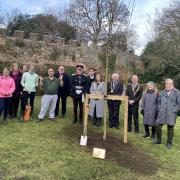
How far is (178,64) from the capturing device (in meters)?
32.3

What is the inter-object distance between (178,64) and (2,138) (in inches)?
998

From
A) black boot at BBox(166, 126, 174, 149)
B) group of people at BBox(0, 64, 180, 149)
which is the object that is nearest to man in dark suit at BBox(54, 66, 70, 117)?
group of people at BBox(0, 64, 180, 149)

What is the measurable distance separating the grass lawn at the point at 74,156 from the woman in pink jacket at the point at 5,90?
2.07 ft

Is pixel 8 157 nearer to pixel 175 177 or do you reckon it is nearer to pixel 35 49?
pixel 175 177

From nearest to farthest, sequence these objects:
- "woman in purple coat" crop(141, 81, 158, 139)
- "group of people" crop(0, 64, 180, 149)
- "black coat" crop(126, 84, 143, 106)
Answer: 1. "woman in purple coat" crop(141, 81, 158, 139)
2. "group of people" crop(0, 64, 180, 149)
3. "black coat" crop(126, 84, 143, 106)

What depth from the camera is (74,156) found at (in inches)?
316

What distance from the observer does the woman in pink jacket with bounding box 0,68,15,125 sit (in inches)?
412

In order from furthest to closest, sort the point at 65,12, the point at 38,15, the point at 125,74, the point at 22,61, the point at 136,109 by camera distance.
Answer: the point at 38,15, the point at 65,12, the point at 125,74, the point at 22,61, the point at 136,109

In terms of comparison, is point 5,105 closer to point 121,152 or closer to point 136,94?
point 136,94

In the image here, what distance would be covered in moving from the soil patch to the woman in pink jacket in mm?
1982

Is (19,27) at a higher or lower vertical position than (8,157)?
higher

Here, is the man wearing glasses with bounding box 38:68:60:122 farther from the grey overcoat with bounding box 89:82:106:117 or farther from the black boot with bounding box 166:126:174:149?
the black boot with bounding box 166:126:174:149

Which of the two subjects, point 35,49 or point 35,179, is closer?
point 35,179

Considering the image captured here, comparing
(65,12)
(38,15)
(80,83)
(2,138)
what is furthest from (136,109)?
(38,15)
